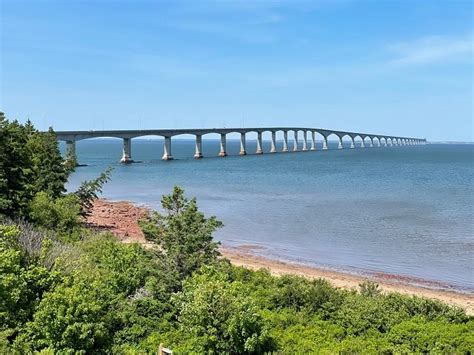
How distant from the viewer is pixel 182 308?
1331cm

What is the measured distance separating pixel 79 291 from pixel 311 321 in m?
6.37

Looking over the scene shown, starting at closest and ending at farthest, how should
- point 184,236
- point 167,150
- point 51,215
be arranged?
point 184,236 < point 51,215 < point 167,150

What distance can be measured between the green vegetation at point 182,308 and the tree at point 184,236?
0.03 metres

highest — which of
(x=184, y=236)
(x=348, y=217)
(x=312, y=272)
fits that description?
(x=184, y=236)

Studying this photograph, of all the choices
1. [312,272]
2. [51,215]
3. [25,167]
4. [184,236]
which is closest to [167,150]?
[25,167]

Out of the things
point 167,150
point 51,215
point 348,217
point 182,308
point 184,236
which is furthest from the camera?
point 167,150

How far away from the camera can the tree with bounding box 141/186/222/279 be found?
1686 cm

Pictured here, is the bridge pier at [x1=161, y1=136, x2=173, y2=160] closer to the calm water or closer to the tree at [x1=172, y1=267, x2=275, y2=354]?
the calm water

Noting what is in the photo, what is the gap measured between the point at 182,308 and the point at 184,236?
4.20 m

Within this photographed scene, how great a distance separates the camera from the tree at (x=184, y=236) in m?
16.9

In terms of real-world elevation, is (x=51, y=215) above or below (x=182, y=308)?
above

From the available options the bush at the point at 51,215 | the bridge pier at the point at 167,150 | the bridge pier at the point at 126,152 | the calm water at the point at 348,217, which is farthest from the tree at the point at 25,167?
the bridge pier at the point at 167,150

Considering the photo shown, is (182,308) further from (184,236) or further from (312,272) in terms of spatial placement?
(312,272)

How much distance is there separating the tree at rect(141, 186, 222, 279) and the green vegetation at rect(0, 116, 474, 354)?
0.11 ft
